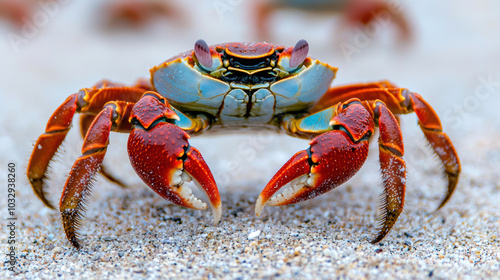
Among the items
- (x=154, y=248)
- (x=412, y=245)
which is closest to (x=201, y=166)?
(x=154, y=248)

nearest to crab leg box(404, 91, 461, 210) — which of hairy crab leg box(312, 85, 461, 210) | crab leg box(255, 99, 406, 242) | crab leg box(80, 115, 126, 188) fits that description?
hairy crab leg box(312, 85, 461, 210)

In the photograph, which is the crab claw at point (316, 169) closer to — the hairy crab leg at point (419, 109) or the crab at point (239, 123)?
the crab at point (239, 123)

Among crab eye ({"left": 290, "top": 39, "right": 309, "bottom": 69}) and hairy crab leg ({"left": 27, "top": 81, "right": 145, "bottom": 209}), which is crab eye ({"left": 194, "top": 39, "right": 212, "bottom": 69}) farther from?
hairy crab leg ({"left": 27, "top": 81, "right": 145, "bottom": 209})

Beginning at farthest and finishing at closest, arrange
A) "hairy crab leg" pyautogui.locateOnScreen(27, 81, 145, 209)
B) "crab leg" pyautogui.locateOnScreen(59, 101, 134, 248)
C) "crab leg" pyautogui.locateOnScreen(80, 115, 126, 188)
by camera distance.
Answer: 1. "crab leg" pyautogui.locateOnScreen(80, 115, 126, 188)
2. "hairy crab leg" pyautogui.locateOnScreen(27, 81, 145, 209)
3. "crab leg" pyautogui.locateOnScreen(59, 101, 134, 248)

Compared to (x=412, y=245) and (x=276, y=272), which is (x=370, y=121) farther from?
(x=276, y=272)

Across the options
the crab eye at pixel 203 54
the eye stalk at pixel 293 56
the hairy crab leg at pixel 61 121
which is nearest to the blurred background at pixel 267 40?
the hairy crab leg at pixel 61 121

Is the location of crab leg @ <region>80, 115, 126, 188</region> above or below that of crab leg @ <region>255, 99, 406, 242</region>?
below

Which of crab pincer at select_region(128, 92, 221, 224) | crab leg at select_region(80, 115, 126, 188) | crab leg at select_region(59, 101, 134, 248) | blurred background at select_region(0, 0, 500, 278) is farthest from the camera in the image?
blurred background at select_region(0, 0, 500, 278)
